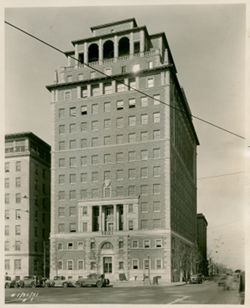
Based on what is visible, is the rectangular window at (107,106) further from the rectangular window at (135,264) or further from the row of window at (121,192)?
the rectangular window at (135,264)

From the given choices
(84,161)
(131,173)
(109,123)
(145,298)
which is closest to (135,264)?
(131,173)

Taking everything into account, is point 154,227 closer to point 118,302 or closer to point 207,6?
point 118,302

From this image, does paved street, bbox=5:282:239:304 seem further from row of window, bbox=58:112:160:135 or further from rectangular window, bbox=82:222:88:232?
rectangular window, bbox=82:222:88:232

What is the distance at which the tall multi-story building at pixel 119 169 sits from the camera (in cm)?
2102

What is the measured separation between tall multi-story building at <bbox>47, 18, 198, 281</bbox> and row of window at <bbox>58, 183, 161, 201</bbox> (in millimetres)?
57

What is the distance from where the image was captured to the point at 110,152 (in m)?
22.2

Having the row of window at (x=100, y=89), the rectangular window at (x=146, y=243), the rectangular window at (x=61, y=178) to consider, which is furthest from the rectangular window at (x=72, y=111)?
the rectangular window at (x=146, y=243)

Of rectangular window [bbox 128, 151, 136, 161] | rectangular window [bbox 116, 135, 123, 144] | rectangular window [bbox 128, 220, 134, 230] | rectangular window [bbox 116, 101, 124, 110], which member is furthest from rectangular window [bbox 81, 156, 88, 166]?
rectangular window [bbox 128, 220, 134, 230]

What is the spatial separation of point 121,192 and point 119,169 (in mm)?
1040

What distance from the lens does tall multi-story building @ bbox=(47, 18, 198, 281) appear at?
827 inches

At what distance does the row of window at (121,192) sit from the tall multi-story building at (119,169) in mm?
57

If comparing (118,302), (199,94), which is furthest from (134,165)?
(118,302)

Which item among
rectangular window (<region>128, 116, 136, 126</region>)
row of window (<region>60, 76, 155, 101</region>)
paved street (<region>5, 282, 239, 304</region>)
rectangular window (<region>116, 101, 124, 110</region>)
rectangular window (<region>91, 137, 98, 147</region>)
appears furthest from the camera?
rectangular window (<region>91, 137, 98, 147</region>)

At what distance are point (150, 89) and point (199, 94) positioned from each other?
8.39 m
